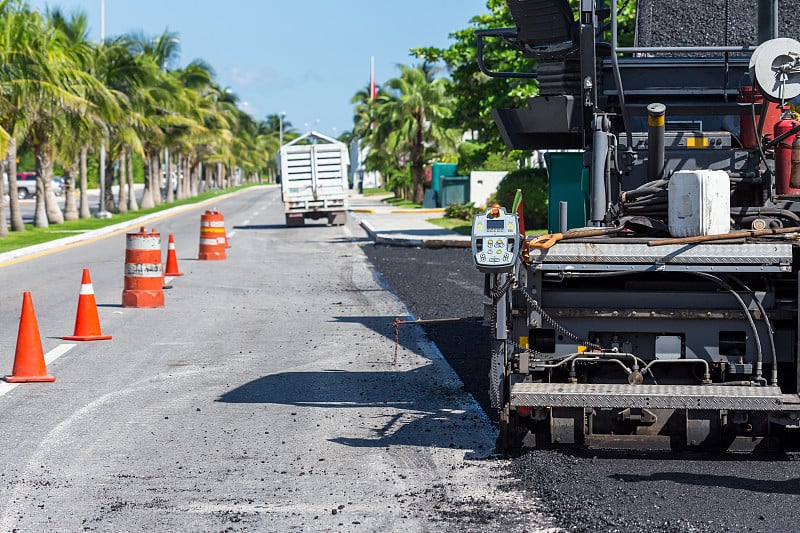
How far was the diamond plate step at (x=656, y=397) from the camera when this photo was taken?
6703 millimetres

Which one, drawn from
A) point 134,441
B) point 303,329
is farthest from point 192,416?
point 303,329

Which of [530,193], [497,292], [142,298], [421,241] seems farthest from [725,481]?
[530,193]

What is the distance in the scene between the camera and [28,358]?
10.2 metres


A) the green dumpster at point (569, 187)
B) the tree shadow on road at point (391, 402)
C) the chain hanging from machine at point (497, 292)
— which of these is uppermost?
the green dumpster at point (569, 187)

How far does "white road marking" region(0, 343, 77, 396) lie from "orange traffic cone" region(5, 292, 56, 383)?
0.12 metres

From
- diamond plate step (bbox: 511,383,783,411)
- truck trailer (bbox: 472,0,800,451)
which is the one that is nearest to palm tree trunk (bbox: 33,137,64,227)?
truck trailer (bbox: 472,0,800,451)

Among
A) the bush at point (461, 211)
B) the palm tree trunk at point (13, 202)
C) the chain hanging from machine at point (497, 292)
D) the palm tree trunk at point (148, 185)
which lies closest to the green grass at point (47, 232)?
the palm tree trunk at point (13, 202)

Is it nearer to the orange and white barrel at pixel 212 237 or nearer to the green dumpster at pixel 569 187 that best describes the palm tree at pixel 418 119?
the orange and white barrel at pixel 212 237

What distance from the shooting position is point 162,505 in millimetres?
6281

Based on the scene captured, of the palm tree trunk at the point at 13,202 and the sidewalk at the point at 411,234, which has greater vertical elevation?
the palm tree trunk at the point at 13,202

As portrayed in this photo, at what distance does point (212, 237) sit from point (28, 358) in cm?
1471

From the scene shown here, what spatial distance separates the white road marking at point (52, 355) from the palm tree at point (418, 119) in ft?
177

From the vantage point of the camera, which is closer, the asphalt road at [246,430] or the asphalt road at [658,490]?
the asphalt road at [658,490]

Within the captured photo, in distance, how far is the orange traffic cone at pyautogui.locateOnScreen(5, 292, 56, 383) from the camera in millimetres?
10086
